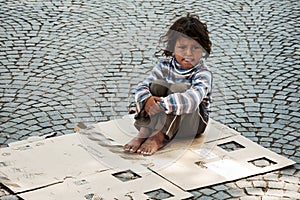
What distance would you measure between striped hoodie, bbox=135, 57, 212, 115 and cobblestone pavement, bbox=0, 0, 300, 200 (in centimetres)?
47

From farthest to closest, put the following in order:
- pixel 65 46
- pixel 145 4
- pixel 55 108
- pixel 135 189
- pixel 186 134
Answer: pixel 145 4
pixel 65 46
pixel 55 108
pixel 186 134
pixel 135 189

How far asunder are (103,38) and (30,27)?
0.77 m

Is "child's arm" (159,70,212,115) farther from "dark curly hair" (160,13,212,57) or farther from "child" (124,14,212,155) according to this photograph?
"dark curly hair" (160,13,212,57)

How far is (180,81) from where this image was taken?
17.3ft

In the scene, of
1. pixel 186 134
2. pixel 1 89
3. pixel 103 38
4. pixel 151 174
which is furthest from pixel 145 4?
pixel 151 174

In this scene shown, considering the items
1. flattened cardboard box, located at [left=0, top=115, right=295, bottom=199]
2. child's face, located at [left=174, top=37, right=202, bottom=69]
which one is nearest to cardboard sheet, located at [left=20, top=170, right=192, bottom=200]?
flattened cardboard box, located at [left=0, top=115, right=295, bottom=199]

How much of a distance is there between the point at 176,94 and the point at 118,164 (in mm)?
583

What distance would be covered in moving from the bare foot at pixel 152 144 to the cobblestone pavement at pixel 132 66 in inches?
21.1

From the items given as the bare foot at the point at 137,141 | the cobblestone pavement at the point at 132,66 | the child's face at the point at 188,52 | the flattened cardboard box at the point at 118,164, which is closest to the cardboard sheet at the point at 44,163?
the flattened cardboard box at the point at 118,164

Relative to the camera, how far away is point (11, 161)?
4.95 m

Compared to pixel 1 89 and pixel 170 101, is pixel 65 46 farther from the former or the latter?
pixel 170 101

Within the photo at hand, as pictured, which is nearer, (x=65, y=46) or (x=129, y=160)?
(x=129, y=160)

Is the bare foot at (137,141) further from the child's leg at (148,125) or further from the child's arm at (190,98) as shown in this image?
the child's arm at (190,98)

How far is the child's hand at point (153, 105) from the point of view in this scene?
5.07 metres
